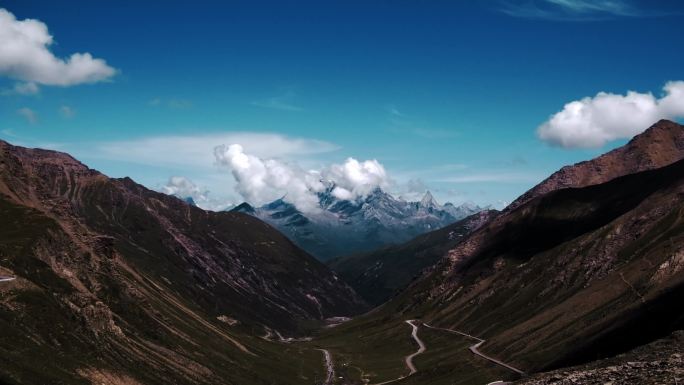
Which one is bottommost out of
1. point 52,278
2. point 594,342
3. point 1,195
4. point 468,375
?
point 468,375

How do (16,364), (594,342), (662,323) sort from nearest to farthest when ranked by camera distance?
(16,364), (662,323), (594,342)

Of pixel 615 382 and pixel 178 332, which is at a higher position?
pixel 615 382

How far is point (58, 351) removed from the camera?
109500mm

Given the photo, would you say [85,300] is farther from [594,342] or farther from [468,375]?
[594,342]

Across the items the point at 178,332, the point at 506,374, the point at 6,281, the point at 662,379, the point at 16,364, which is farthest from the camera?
the point at 178,332

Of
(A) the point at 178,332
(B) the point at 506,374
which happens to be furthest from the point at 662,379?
(A) the point at 178,332

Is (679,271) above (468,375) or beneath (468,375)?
above

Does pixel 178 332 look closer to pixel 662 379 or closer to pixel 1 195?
pixel 1 195

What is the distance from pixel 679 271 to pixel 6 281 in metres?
180

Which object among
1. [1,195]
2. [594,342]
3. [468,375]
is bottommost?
[468,375]

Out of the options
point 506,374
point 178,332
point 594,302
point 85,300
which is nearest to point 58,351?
point 85,300

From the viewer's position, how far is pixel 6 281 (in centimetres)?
12100

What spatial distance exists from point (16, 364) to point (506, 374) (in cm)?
12252

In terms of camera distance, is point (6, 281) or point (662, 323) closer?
point (6, 281)
